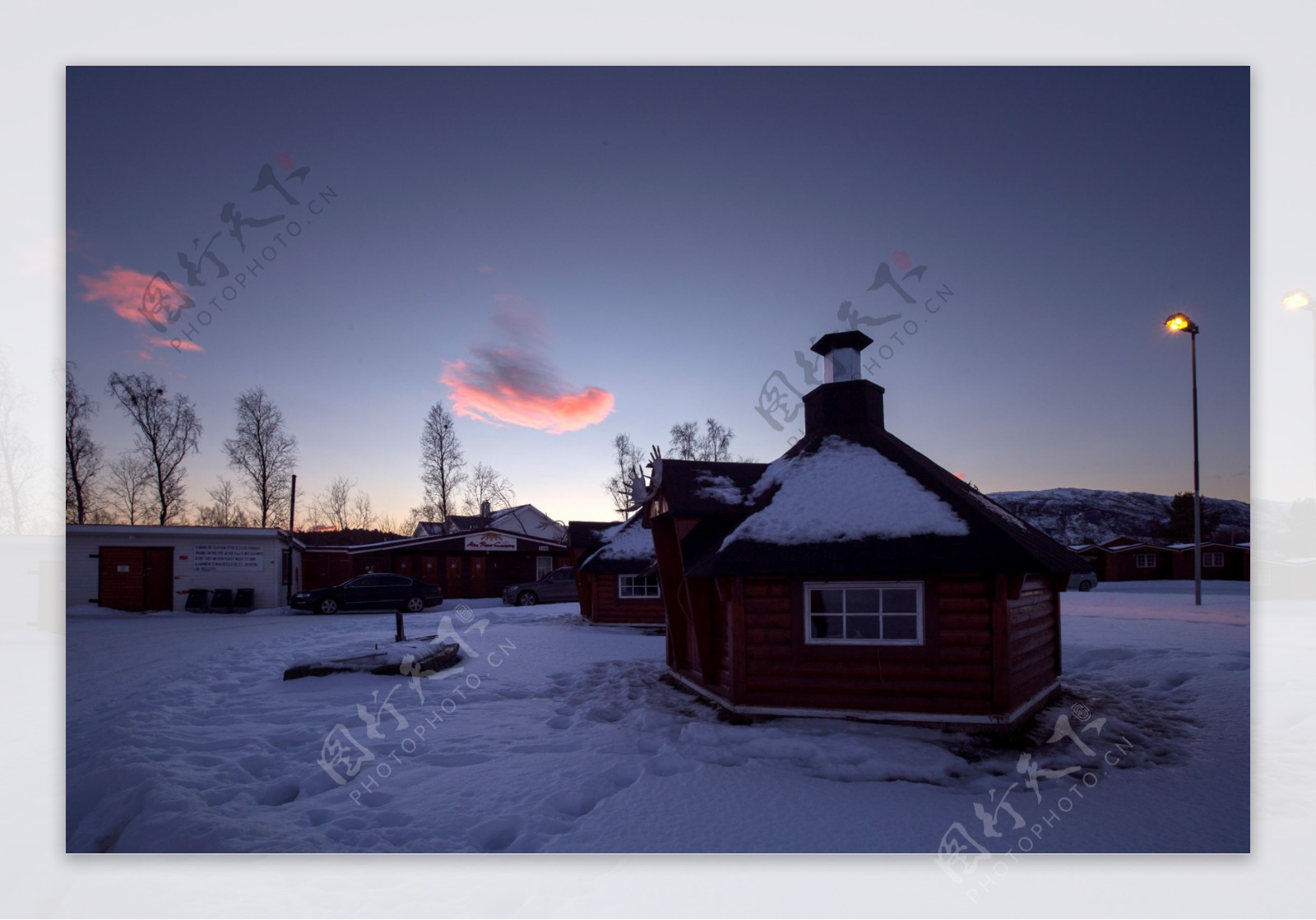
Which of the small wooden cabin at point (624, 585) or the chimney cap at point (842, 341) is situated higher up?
the chimney cap at point (842, 341)

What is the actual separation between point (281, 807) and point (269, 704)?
3895 millimetres

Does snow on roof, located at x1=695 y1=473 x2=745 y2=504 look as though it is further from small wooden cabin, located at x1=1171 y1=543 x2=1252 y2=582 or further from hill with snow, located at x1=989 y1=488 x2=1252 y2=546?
hill with snow, located at x1=989 y1=488 x2=1252 y2=546

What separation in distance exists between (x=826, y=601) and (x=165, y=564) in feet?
81.0

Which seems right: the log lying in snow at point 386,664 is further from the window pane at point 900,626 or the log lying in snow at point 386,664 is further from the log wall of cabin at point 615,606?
the log wall of cabin at point 615,606

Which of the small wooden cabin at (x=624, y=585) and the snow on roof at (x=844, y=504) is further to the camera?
the small wooden cabin at (x=624, y=585)

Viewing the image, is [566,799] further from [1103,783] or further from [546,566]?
[546,566]

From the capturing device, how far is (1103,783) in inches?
A: 262

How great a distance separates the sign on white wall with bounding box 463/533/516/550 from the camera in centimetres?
3272

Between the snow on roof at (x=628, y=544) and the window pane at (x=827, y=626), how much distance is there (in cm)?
1136

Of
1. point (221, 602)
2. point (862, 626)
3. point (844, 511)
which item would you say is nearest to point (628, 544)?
point (844, 511)

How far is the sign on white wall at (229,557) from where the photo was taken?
79.2 feet

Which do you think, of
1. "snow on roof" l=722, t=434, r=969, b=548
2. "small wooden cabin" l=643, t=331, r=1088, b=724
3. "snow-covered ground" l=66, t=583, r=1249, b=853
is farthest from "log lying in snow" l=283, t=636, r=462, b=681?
"snow on roof" l=722, t=434, r=969, b=548

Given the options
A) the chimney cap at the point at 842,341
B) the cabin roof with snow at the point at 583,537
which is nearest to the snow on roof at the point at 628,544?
the cabin roof with snow at the point at 583,537

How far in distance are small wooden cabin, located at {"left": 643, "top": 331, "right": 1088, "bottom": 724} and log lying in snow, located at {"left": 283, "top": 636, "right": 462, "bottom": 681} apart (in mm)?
5060
